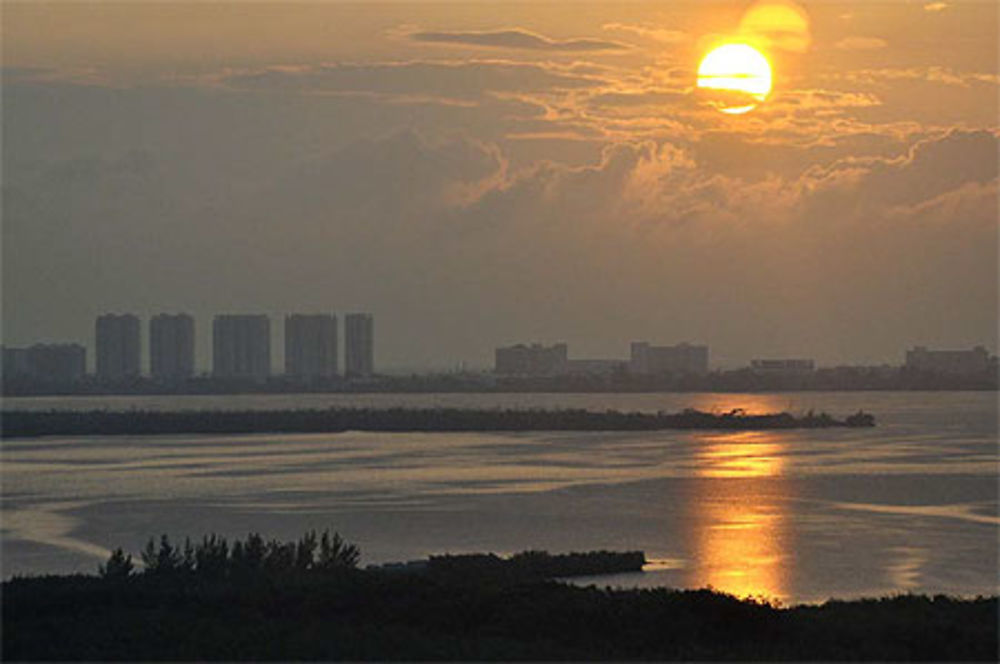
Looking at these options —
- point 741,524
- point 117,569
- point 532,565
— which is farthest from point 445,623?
point 741,524

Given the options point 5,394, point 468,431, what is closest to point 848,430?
point 468,431

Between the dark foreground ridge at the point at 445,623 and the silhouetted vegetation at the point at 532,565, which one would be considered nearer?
the dark foreground ridge at the point at 445,623

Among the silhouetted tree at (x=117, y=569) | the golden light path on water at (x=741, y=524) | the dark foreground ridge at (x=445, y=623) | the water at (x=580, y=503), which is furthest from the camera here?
the water at (x=580, y=503)

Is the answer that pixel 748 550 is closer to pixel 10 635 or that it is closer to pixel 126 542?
pixel 126 542

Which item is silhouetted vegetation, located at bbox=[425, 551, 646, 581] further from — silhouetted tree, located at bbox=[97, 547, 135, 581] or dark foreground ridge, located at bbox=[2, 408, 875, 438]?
dark foreground ridge, located at bbox=[2, 408, 875, 438]

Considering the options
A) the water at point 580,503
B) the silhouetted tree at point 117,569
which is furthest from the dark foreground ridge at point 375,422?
the silhouetted tree at point 117,569

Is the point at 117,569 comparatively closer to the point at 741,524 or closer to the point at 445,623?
the point at 445,623

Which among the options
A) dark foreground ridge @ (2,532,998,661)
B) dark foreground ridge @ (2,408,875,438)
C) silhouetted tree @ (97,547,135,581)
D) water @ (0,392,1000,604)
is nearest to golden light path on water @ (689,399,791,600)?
water @ (0,392,1000,604)

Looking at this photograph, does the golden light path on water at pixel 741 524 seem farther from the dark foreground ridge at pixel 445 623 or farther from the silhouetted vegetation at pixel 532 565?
the dark foreground ridge at pixel 445 623
